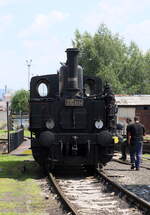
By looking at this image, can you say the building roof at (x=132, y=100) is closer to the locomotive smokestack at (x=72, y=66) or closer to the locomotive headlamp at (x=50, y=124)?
the locomotive smokestack at (x=72, y=66)

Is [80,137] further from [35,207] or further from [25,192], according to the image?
[35,207]

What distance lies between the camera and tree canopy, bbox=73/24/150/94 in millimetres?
63969

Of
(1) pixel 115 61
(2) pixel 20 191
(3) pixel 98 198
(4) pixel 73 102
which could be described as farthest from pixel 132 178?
(1) pixel 115 61

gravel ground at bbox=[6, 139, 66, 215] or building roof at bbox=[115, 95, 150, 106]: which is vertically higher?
building roof at bbox=[115, 95, 150, 106]

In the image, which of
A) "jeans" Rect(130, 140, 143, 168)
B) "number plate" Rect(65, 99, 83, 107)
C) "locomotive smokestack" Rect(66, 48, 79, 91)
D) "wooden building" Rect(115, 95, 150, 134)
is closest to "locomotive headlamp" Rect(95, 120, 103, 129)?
"number plate" Rect(65, 99, 83, 107)

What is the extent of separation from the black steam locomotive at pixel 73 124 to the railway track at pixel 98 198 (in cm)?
81

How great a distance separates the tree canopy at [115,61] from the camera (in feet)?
210

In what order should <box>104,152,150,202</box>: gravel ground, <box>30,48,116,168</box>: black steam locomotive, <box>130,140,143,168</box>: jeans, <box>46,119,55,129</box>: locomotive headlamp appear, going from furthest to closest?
<box>130,140,143,168</box>: jeans → <box>46,119,55,129</box>: locomotive headlamp → <box>30,48,116,168</box>: black steam locomotive → <box>104,152,150,202</box>: gravel ground

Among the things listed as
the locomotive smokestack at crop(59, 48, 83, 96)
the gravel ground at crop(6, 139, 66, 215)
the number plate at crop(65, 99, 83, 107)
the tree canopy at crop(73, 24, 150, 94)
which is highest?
the tree canopy at crop(73, 24, 150, 94)

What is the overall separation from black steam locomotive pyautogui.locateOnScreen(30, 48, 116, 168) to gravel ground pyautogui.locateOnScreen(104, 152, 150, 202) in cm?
75

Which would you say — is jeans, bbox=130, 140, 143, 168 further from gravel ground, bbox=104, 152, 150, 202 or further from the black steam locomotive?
the black steam locomotive

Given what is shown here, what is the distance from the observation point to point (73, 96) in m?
12.7

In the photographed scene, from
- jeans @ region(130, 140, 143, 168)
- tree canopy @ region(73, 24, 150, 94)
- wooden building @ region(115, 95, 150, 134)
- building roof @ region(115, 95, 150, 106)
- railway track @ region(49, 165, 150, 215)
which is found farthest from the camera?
tree canopy @ region(73, 24, 150, 94)

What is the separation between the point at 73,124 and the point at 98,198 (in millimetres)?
3892
